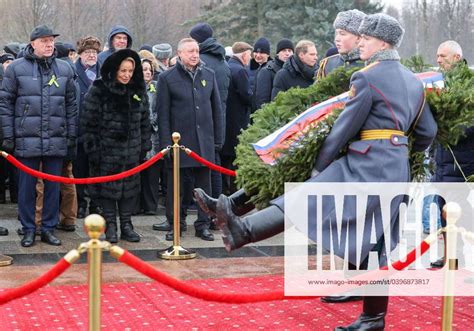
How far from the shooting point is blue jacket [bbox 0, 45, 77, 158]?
31.8 feet

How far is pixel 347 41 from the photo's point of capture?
8.09 m

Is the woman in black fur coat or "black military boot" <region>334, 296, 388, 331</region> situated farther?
the woman in black fur coat

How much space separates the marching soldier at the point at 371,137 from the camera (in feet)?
21.1

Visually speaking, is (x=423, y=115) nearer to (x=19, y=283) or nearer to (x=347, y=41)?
(x=347, y=41)

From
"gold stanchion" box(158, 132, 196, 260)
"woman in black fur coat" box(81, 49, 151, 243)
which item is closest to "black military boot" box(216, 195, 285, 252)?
"gold stanchion" box(158, 132, 196, 260)

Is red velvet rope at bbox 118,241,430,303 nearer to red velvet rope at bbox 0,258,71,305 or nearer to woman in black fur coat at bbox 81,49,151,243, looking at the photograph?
red velvet rope at bbox 0,258,71,305

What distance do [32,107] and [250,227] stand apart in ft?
13.1

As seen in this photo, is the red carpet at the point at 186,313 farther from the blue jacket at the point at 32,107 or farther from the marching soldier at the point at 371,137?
the blue jacket at the point at 32,107

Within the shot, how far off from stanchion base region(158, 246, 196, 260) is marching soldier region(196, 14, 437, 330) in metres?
2.86

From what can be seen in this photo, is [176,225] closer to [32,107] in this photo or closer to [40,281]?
[32,107]

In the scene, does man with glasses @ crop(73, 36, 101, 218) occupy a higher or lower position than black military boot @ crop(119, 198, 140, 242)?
higher

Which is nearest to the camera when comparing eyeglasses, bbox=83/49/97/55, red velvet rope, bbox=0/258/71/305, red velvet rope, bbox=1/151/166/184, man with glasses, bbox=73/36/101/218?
red velvet rope, bbox=0/258/71/305

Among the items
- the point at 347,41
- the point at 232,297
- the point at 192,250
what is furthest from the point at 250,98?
the point at 232,297

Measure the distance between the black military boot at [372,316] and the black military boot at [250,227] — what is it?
2.69 feet
